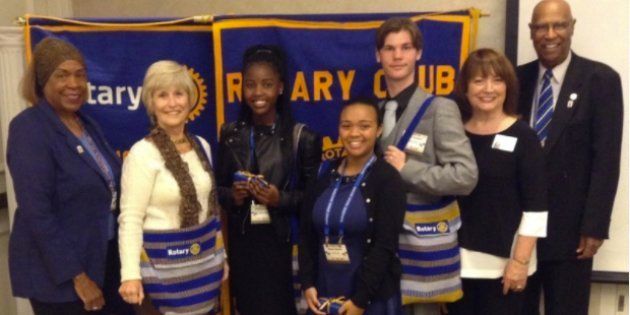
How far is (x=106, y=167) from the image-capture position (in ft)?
6.91

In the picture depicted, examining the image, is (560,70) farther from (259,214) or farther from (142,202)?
(142,202)

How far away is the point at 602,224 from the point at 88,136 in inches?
80.4

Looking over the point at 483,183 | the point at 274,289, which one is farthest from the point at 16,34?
the point at 483,183

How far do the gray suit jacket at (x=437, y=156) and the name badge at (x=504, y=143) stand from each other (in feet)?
0.38

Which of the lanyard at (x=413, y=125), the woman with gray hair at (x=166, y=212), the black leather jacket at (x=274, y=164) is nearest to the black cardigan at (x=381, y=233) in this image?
the lanyard at (x=413, y=125)

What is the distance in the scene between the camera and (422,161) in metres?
2.07

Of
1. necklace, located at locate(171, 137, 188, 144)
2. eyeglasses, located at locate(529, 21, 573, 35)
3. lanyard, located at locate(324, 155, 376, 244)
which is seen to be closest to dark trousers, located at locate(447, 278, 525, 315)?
lanyard, located at locate(324, 155, 376, 244)

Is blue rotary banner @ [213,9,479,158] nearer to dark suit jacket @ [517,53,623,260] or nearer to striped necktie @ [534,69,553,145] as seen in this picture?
striped necktie @ [534,69,553,145]

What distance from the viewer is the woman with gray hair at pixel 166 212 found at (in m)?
1.93

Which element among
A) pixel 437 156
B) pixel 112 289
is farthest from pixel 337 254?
pixel 112 289

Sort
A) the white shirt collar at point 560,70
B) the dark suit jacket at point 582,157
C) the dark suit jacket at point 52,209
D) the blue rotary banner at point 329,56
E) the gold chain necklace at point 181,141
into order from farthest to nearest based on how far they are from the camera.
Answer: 1. the blue rotary banner at point 329,56
2. the white shirt collar at point 560,70
3. the dark suit jacket at point 582,157
4. the gold chain necklace at point 181,141
5. the dark suit jacket at point 52,209

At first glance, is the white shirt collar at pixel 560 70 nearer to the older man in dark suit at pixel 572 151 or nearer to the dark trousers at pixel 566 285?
the older man in dark suit at pixel 572 151

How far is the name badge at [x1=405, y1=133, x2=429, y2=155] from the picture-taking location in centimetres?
205

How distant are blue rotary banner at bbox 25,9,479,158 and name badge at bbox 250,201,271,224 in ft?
2.08
